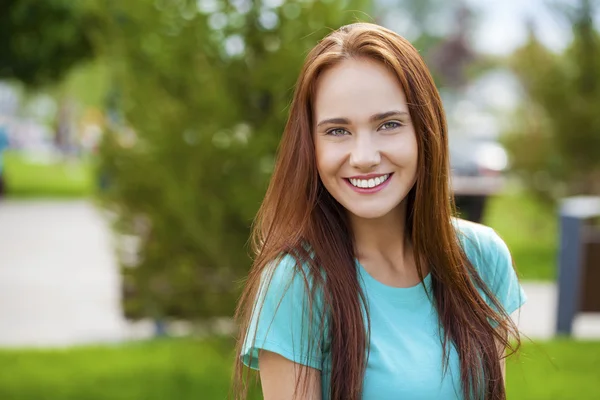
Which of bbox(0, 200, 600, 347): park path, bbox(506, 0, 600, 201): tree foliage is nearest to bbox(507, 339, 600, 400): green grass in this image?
bbox(0, 200, 600, 347): park path

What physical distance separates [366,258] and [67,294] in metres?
8.28

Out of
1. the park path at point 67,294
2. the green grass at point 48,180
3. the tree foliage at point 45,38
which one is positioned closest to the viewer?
the park path at point 67,294

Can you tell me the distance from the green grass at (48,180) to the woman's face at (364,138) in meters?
17.4

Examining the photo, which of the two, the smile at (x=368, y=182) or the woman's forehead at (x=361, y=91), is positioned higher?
the woman's forehead at (x=361, y=91)

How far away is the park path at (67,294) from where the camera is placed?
8.02m

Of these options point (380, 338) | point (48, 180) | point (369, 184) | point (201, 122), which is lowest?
point (380, 338)

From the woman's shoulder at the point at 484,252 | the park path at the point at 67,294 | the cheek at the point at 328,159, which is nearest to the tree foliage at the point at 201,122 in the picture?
the park path at the point at 67,294

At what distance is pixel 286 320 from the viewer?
5.99 ft

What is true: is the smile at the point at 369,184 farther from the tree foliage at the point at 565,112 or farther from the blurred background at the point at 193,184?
the tree foliage at the point at 565,112

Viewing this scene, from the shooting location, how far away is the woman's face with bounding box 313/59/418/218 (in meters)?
1.90

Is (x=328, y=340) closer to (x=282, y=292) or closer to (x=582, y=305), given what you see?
(x=282, y=292)

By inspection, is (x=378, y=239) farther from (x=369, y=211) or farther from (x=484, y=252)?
(x=484, y=252)

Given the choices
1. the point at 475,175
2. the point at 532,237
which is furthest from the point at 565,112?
the point at 475,175

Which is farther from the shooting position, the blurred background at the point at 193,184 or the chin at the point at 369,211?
the blurred background at the point at 193,184
